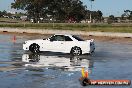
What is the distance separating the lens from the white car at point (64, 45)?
28.6 m

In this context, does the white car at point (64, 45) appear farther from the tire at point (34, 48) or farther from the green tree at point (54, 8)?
the green tree at point (54, 8)

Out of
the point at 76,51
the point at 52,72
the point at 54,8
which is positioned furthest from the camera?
the point at 54,8

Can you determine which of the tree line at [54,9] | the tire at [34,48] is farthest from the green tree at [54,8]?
the tire at [34,48]

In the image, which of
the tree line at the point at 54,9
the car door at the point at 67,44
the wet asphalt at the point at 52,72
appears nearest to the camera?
the wet asphalt at the point at 52,72

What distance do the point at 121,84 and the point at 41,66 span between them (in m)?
7.23

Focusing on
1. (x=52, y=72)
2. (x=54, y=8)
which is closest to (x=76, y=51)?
(x=52, y=72)

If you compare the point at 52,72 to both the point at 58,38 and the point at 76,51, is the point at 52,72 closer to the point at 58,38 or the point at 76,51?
the point at 76,51

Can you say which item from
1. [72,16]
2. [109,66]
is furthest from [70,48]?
[72,16]

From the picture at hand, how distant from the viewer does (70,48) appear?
2892cm

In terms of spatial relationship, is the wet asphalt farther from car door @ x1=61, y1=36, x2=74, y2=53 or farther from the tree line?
the tree line

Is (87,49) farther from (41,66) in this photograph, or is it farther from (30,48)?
(41,66)

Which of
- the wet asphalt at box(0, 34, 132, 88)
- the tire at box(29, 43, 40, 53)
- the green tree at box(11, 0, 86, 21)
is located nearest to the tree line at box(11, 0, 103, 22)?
the green tree at box(11, 0, 86, 21)

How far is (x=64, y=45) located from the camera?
29.0 metres

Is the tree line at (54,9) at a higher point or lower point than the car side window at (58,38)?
higher
